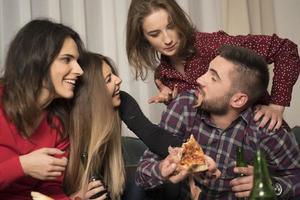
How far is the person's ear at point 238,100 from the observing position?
5.48ft

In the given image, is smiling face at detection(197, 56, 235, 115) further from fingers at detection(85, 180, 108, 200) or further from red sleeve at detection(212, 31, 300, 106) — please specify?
fingers at detection(85, 180, 108, 200)

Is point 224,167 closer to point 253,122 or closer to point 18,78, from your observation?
point 253,122

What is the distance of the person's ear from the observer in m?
1.67

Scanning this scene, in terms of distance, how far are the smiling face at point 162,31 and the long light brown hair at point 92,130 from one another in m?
0.31

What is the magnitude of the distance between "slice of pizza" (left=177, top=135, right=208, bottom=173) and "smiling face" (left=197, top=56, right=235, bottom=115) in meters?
0.39

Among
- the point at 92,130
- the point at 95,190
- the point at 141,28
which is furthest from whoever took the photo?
the point at 141,28

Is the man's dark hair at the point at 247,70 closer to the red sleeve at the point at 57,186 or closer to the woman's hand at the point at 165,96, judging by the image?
the woman's hand at the point at 165,96

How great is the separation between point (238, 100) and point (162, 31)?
0.49m

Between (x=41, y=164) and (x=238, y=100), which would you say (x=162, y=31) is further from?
(x=41, y=164)

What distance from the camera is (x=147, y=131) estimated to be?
1764mm

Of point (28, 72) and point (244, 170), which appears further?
point (28, 72)

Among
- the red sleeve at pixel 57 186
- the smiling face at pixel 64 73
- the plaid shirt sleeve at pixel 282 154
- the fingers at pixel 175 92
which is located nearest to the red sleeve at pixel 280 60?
the plaid shirt sleeve at pixel 282 154

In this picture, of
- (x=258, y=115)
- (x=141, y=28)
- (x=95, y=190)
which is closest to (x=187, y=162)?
(x=95, y=190)

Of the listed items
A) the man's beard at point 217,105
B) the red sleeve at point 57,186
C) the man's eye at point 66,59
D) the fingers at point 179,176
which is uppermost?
the man's eye at point 66,59
